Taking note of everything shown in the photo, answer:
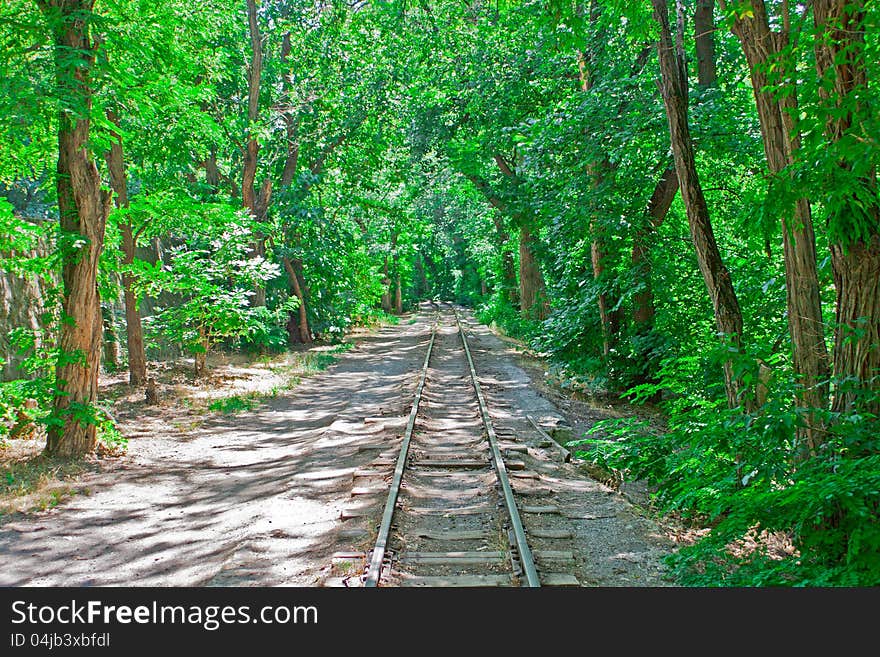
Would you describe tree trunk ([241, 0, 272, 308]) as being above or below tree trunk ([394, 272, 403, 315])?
above

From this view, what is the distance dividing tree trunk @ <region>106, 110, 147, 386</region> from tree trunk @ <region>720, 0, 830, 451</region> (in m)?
10.4

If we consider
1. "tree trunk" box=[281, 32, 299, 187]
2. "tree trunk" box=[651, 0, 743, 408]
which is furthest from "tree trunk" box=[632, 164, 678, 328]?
"tree trunk" box=[281, 32, 299, 187]

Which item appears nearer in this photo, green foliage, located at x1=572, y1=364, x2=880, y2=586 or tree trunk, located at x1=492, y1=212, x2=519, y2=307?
green foliage, located at x1=572, y1=364, x2=880, y2=586

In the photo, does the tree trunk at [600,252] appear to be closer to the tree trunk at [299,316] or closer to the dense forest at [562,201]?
the dense forest at [562,201]

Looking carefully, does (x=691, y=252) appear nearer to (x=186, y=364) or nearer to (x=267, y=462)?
Result: (x=267, y=462)

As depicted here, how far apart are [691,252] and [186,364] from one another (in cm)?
1271

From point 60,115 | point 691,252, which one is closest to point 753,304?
point 691,252

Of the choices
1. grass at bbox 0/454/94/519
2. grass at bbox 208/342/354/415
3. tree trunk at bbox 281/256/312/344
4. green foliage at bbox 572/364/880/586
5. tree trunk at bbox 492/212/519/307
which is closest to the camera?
green foliage at bbox 572/364/880/586

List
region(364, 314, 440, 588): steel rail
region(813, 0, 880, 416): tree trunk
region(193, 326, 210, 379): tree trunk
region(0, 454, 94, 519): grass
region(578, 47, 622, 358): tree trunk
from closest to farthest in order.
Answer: region(813, 0, 880, 416): tree trunk < region(364, 314, 440, 588): steel rail < region(0, 454, 94, 519): grass < region(578, 47, 622, 358): tree trunk < region(193, 326, 210, 379): tree trunk

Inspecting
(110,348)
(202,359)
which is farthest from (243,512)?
(110,348)

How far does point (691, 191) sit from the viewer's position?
6.79 metres

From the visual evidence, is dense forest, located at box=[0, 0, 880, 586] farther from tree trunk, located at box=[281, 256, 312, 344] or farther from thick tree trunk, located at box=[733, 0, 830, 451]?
tree trunk, located at box=[281, 256, 312, 344]

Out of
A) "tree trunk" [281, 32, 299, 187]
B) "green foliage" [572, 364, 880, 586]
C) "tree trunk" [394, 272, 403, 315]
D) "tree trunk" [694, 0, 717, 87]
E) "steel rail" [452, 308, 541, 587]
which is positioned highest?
"tree trunk" [281, 32, 299, 187]

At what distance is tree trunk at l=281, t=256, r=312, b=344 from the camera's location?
23.9 metres
